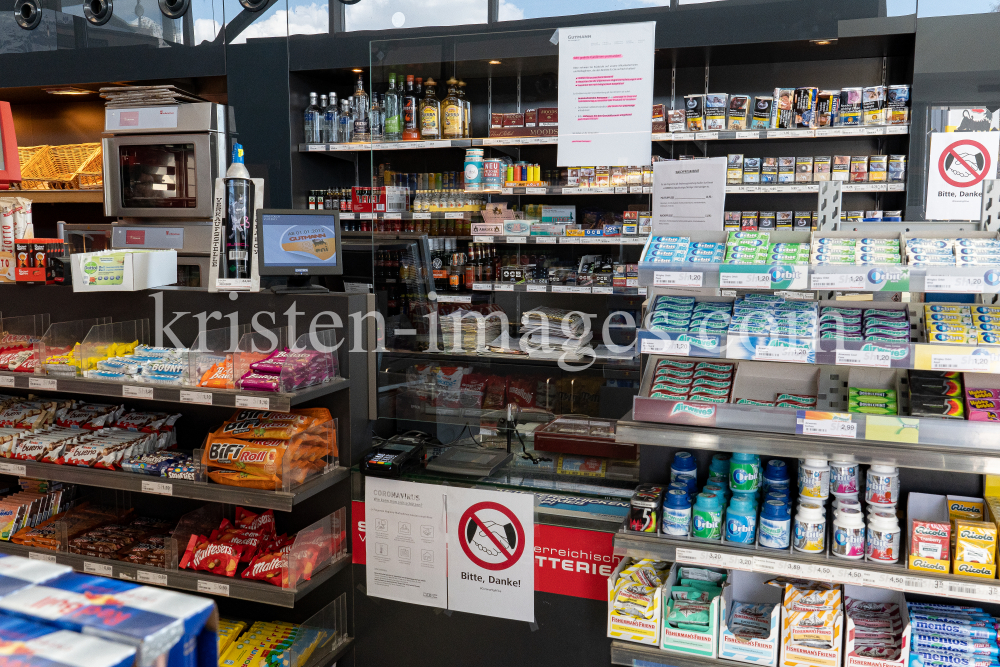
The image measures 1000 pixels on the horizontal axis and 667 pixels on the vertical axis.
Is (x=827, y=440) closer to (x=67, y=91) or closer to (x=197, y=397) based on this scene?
(x=197, y=397)

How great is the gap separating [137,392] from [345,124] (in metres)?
3.46

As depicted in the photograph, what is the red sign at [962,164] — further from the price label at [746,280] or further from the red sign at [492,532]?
the red sign at [492,532]

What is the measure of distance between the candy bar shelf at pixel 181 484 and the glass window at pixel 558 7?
11.8 ft

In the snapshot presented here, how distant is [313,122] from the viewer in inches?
220

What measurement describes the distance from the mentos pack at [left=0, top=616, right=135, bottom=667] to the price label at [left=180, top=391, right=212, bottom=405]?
72.5 inches

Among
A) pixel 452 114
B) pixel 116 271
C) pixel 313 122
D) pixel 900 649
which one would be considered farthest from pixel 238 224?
pixel 313 122

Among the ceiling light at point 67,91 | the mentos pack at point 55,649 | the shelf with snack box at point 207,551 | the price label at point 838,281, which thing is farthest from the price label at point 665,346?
the ceiling light at point 67,91

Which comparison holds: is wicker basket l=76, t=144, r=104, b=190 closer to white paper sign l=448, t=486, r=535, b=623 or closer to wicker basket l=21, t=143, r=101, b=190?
wicker basket l=21, t=143, r=101, b=190

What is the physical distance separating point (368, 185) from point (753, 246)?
4.49 metres

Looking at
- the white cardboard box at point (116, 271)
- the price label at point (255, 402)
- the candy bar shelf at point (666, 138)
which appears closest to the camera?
the price label at point (255, 402)

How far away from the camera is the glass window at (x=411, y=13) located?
534cm

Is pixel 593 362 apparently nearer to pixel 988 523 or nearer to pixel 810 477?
pixel 810 477

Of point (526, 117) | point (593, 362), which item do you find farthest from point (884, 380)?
point (526, 117)

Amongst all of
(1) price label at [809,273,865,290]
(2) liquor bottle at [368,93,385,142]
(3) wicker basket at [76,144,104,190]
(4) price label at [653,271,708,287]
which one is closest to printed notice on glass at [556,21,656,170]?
(2) liquor bottle at [368,93,385,142]
